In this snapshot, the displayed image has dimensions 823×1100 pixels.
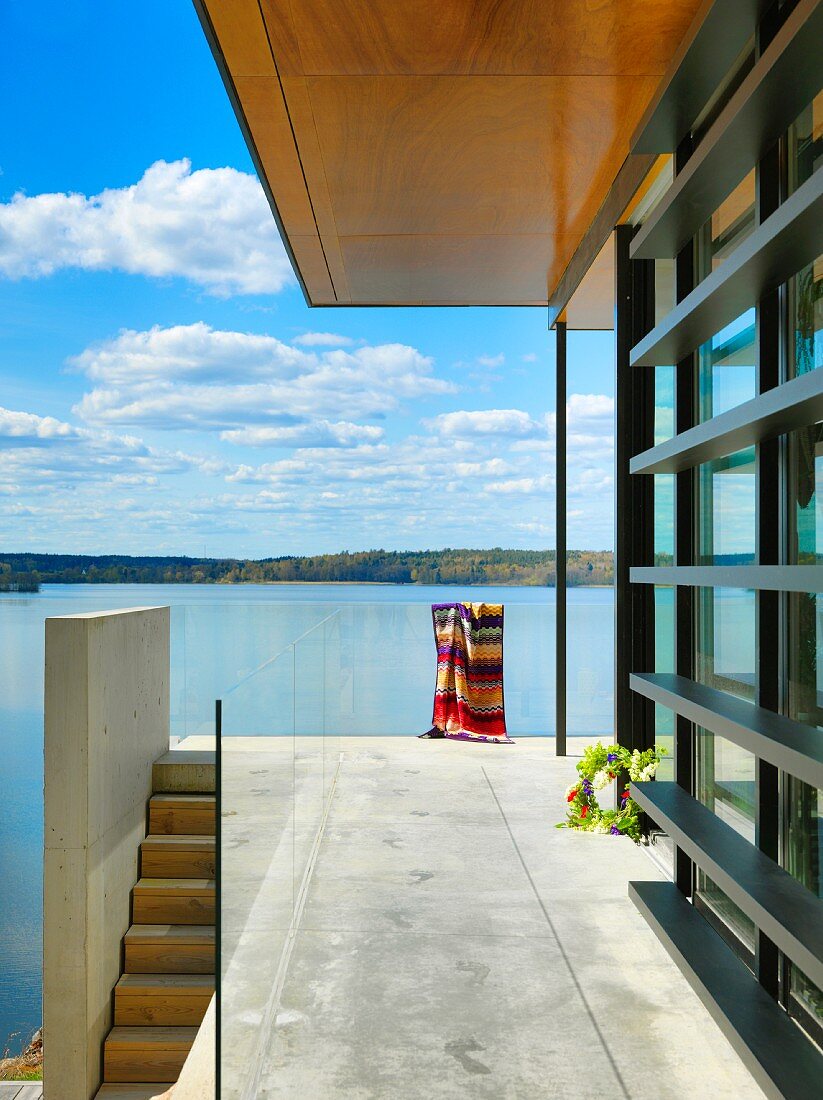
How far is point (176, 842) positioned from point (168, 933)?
52cm

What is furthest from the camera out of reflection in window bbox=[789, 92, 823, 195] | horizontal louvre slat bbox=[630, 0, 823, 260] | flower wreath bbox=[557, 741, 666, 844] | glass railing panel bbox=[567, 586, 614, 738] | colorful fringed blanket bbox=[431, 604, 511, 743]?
colorful fringed blanket bbox=[431, 604, 511, 743]

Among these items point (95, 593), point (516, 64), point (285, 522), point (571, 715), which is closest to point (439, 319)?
point (285, 522)

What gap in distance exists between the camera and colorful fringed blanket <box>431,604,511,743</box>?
5965mm

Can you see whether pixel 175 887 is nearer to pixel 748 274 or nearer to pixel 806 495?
pixel 806 495

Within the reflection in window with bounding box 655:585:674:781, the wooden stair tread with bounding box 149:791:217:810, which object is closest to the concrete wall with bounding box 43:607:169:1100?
the wooden stair tread with bounding box 149:791:217:810

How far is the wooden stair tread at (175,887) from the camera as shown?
4.96 m

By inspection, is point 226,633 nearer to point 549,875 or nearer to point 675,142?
point 549,875

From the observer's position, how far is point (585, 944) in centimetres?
258

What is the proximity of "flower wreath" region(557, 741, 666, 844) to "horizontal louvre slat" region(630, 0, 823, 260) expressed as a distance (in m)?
1.85

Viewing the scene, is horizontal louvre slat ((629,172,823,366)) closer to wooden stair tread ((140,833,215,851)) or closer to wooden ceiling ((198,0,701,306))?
wooden ceiling ((198,0,701,306))

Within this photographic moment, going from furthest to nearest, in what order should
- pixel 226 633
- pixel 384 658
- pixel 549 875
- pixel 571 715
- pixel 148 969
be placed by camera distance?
pixel 226 633
pixel 384 658
pixel 571 715
pixel 148 969
pixel 549 875

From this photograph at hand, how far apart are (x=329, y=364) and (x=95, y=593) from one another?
561 centimetres

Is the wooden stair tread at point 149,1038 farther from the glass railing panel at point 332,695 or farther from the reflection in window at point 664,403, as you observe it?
the reflection in window at point 664,403

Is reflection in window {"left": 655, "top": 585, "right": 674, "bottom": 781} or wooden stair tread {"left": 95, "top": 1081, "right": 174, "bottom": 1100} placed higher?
reflection in window {"left": 655, "top": 585, "right": 674, "bottom": 781}
